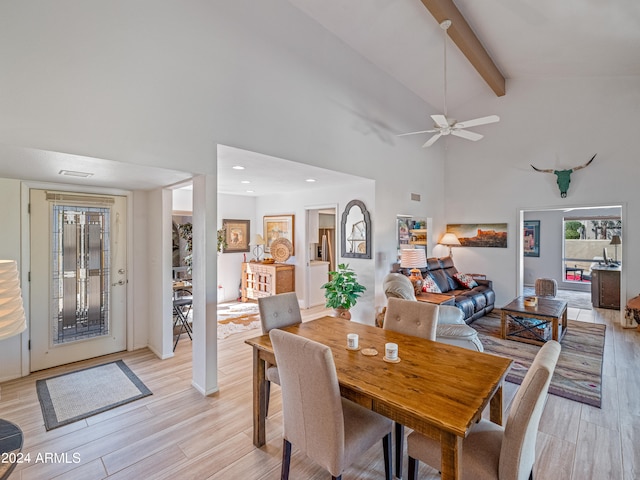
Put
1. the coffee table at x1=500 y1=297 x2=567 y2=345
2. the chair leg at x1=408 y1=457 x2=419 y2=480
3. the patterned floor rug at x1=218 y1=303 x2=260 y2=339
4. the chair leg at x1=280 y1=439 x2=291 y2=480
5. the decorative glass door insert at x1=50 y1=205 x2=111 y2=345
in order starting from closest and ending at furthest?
the chair leg at x1=408 y1=457 x2=419 y2=480 → the chair leg at x1=280 y1=439 x2=291 y2=480 → the decorative glass door insert at x1=50 y1=205 x2=111 y2=345 → the coffee table at x1=500 y1=297 x2=567 y2=345 → the patterned floor rug at x1=218 y1=303 x2=260 y2=339

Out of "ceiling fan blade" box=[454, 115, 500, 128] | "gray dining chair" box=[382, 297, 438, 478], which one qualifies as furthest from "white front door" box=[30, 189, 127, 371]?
"ceiling fan blade" box=[454, 115, 500, 128]

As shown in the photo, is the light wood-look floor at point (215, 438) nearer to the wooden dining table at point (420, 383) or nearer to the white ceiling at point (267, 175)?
the wooden dining table at point (420, 383)

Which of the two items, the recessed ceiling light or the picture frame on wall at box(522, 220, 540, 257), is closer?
the recessed ceiling light

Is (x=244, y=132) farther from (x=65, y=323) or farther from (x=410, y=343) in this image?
(x=65, y=323)

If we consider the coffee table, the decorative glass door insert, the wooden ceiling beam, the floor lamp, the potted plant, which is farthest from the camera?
the potted plant

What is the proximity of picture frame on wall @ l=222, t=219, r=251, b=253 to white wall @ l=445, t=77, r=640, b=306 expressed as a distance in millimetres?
4673

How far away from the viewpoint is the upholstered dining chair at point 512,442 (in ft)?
4.40

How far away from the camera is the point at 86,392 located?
3.03m

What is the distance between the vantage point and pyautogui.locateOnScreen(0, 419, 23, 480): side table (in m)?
1.35

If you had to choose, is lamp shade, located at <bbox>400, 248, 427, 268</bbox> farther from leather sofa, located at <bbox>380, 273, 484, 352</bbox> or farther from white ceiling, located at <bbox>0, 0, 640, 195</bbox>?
leather sofa, located at <bbox>380, 273, 484, 352</bbox>

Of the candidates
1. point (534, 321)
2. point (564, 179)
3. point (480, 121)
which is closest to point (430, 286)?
point (534, 321)

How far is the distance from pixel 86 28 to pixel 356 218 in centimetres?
400

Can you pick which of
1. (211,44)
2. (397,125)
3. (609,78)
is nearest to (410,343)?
(211,44)

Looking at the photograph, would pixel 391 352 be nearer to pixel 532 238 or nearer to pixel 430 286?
pixel 430 286
